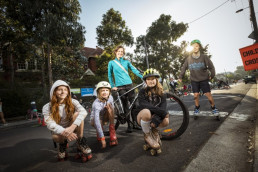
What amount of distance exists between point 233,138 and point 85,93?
45.8ft

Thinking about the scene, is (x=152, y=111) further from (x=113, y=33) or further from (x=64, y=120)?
(x=113, y=33)

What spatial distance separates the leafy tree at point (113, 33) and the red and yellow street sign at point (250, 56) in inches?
610

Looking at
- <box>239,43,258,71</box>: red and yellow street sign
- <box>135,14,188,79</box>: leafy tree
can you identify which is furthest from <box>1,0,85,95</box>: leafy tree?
<box>135,14,188,79</box>: leafy tree

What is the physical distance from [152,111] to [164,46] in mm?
26464

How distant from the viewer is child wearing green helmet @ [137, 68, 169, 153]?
5.84 ft

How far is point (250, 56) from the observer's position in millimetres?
4004

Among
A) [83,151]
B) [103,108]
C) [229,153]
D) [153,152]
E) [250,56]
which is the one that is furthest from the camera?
[250,56]

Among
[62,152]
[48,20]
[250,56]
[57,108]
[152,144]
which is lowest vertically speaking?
[62,152]

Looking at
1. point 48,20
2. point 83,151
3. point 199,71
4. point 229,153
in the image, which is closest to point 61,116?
point 83,151

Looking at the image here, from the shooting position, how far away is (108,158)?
1.79 meters

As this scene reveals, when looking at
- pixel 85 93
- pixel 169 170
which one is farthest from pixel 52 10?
pixel 169 170

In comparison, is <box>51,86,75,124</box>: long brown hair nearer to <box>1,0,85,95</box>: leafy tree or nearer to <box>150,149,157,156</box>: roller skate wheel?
<box>150,149,157,156</box>: roller skate wheel

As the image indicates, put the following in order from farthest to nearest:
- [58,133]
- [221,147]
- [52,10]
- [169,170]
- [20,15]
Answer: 1. [52,10]
2. [20,15]
3. [58,133]
4. [221,147]
5. [169,170]

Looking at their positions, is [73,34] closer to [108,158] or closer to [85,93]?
[85,93]
